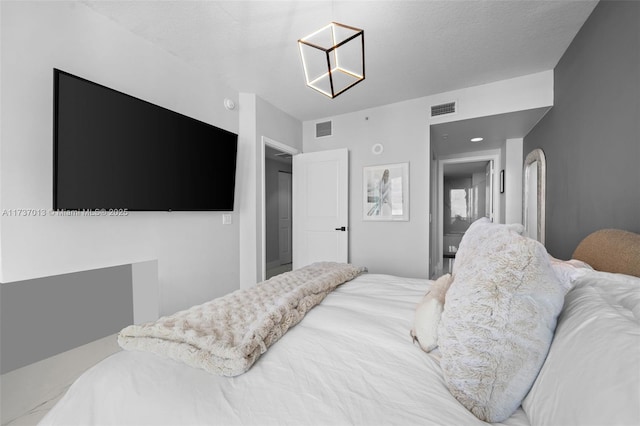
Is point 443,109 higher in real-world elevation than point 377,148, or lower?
higher

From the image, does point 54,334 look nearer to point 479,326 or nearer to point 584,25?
point 479,326

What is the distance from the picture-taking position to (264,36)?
2217mm

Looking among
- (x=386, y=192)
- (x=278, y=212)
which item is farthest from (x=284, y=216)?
(x=386, y=192)

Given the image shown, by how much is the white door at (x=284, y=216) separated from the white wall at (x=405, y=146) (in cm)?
233

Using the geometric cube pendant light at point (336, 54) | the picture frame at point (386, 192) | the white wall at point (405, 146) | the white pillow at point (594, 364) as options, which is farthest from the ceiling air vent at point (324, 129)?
the white pillow at point (594, 364)

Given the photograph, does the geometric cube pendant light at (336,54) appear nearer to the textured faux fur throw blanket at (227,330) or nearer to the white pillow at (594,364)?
the textured faux fur throw blanket at (227,330)

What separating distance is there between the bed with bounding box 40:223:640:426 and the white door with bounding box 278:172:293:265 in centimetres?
512

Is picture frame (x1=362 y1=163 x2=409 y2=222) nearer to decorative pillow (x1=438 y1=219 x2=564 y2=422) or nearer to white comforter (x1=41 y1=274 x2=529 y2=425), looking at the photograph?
white comforter (x1=41 y1=274 x2=529 y2=425)

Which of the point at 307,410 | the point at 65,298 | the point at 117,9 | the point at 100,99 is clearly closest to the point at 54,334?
the point at 65,298

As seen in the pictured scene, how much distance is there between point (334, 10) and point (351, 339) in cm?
222

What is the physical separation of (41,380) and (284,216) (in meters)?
4.86

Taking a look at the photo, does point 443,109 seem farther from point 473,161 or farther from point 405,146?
point 473,161

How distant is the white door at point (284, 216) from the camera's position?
20.1 ft

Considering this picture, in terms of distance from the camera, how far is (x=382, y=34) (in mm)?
2193
